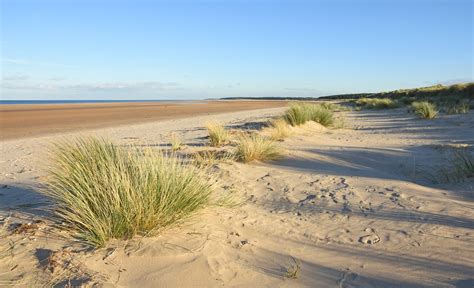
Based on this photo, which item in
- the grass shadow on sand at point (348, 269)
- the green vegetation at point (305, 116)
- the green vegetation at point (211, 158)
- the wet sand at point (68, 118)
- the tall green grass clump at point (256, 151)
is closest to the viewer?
the grass shadow on sand at point (348, 269)

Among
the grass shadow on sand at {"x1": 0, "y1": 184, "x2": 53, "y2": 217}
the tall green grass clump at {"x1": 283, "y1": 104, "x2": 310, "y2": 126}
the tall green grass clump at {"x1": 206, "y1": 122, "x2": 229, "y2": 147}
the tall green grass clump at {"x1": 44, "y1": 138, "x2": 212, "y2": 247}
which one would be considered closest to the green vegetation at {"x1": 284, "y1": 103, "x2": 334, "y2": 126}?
the tall green grass clump at {"x1": 283, "y1": 104, "x2": 310, "y2": 126}

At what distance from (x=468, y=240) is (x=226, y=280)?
2192mm

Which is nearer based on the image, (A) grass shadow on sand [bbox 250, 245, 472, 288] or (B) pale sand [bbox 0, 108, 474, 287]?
(A) grass shadow on sand [bbox 250, 245, 472, 288]

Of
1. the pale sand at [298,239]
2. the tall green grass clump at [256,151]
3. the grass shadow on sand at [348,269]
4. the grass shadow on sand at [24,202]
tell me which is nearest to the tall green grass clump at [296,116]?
the tall green grass clump at [256,151]

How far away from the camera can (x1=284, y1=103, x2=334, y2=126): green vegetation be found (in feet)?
43.8

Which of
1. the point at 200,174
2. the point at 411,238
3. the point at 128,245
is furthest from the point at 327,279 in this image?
the point at 200,174

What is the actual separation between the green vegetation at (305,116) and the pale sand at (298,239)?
262 inches

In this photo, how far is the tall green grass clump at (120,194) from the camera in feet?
12.2

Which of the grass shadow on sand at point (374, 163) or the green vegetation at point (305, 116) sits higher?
the green vegetation at point (305, 116)

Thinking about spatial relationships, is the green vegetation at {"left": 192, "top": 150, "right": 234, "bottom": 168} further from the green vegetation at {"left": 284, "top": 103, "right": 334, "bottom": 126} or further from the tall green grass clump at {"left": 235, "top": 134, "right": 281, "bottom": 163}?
the green vegetation at {"left": 284, "top": 103, "right": 334, "bottom": 126}

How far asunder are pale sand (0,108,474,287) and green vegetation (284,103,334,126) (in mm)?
6647

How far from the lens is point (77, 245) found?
11.8ft

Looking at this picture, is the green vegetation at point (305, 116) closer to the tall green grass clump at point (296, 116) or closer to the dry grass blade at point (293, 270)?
the tall green grass clump at point (296, 116)

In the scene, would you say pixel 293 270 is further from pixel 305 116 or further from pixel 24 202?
pixel 305 116
